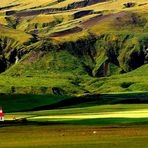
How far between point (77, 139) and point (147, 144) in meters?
13.6

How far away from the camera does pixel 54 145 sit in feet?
244

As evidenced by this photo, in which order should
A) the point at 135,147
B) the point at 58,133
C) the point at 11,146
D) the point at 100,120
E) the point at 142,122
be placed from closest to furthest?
1. the point at 135,147
2. the point at 11,146
3. the point at 58,133
4. the point at 142,122
5. the point at 100,120

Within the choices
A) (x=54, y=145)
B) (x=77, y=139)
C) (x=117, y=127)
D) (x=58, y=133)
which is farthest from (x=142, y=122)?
(x=54, y=145)

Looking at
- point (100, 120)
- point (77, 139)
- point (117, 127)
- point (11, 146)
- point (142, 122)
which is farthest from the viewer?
point (100, 120)

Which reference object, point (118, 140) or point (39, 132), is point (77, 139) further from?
point (39, 132)

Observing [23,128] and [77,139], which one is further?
[23,128]

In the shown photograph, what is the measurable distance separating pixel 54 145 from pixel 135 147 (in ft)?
38.0

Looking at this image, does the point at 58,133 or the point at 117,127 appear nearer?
the point at 58,133

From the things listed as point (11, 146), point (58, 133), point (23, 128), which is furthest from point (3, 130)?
point (11, 146)

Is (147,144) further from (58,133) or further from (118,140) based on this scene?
(58,133)

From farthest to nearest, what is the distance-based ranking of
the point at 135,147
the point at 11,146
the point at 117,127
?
the point at 117,127
the point at 11,146
the point at 135,147

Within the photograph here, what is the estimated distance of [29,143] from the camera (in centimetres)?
7775

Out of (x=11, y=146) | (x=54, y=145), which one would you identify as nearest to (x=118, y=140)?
(x=54, y=145)

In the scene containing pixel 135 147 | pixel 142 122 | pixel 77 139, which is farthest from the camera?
pixel 142 122
